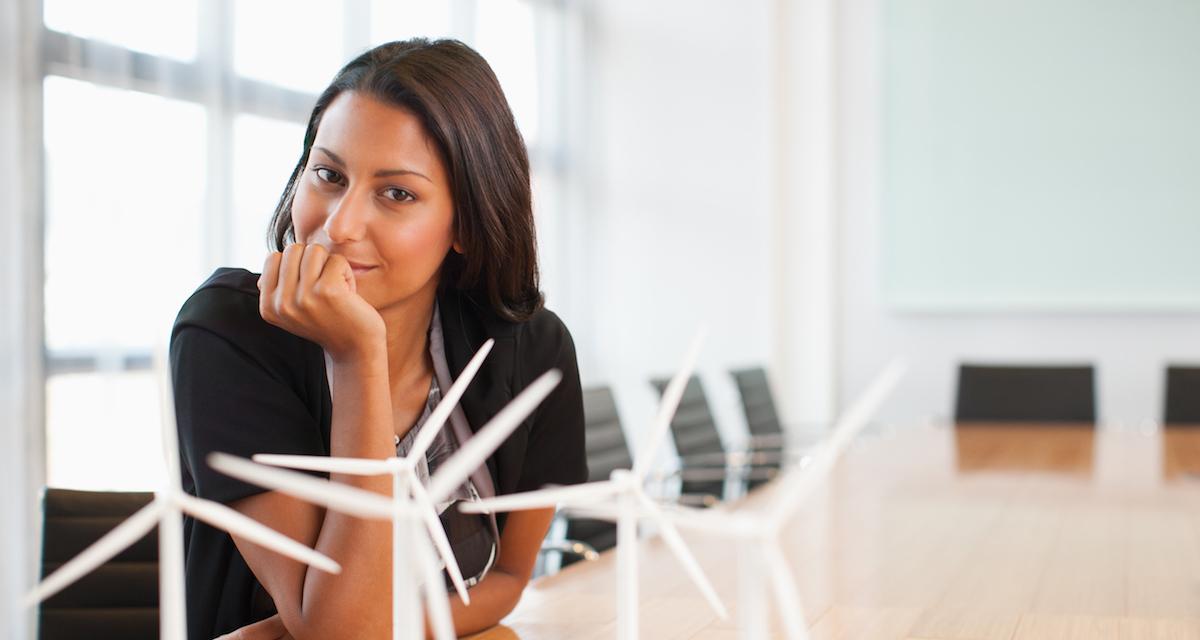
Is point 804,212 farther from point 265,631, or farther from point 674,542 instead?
point 674,542

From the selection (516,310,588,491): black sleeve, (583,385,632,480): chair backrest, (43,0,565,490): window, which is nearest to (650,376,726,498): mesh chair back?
(583,385,632,480): chair backrest

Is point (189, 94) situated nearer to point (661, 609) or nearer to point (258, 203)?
point (258, 203)

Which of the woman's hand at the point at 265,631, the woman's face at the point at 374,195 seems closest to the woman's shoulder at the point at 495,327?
the woman's face at the point at 374,195

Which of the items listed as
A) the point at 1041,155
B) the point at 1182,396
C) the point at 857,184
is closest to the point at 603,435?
the point at 1182,396

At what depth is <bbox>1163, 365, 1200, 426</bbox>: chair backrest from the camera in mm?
4613

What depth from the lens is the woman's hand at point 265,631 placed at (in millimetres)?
1300

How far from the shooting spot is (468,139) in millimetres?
1364

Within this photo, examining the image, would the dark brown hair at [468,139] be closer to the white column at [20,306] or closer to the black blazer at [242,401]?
the black blazer at [242,401]

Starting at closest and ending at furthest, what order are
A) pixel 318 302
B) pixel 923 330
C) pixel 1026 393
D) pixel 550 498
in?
pixel 550 498 → pixel 318 302 → pixel 1026 393 → pixel 923 330

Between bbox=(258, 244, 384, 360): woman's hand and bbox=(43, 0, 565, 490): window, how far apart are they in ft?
6.62

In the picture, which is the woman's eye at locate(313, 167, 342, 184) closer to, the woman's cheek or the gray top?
the woman's cheek

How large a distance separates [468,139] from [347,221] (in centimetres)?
18

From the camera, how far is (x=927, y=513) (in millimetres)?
2395

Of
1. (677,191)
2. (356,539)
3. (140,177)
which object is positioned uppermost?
(677,191)
